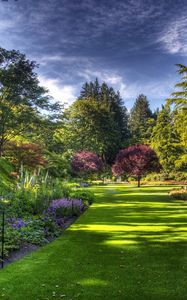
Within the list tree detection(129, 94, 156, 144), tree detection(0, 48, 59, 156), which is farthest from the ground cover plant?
tree detection(129, 94, 156, 144)

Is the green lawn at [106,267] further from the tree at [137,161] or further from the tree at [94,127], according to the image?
the tree at [94,127]

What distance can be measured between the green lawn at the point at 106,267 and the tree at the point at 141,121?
Answer: 43.6 metres

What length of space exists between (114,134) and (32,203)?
1598 inches

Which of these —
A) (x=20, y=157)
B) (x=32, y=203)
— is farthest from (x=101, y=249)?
(x=20, y=157)

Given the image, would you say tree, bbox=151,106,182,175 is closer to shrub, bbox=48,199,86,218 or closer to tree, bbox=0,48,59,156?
tree, bbox=0,48,59,156

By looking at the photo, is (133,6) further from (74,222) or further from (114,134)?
(114,134)

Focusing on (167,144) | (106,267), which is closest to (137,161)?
(167,144)

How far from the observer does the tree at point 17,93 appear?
16.6 meters

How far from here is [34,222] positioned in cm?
784

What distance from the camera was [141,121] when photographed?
207ft

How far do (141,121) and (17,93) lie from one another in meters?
48.3

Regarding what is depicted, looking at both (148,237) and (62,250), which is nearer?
(62,250)

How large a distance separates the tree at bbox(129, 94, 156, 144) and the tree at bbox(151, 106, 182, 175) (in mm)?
15745

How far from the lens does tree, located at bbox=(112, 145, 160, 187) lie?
23.7 m
